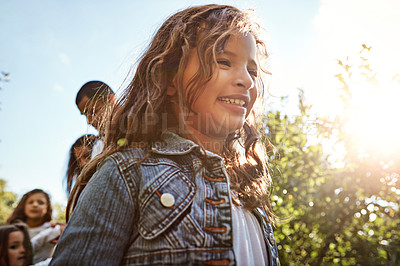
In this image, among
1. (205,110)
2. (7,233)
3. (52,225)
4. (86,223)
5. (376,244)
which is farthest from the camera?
(376,244)

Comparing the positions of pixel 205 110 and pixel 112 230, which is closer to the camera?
pixel 112 230

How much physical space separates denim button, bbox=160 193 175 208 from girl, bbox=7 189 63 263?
3.11 metres

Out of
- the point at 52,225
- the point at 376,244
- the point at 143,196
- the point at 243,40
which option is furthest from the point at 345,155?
the point at 52,225

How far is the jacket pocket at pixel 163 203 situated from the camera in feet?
3.48

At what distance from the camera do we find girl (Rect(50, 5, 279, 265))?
1048 millimetres

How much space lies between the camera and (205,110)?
144cm

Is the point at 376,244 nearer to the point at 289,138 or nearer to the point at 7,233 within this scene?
the point at 289,138

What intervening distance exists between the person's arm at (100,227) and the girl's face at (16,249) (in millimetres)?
2877

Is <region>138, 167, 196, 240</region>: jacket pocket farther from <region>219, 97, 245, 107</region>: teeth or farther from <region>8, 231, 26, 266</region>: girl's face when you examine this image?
<region>8, 231, 26, 266</region>: girl's face

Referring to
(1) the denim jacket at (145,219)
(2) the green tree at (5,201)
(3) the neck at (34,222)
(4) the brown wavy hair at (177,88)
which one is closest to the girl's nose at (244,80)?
(4) the brown wavy hair at (177,88)

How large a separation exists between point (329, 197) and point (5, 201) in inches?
1866

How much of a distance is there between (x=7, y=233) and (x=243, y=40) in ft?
11.0

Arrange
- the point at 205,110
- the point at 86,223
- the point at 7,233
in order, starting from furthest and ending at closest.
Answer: the point at 7,233, the point at 205,110, the point at 86,223

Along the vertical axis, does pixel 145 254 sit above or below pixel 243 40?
below
